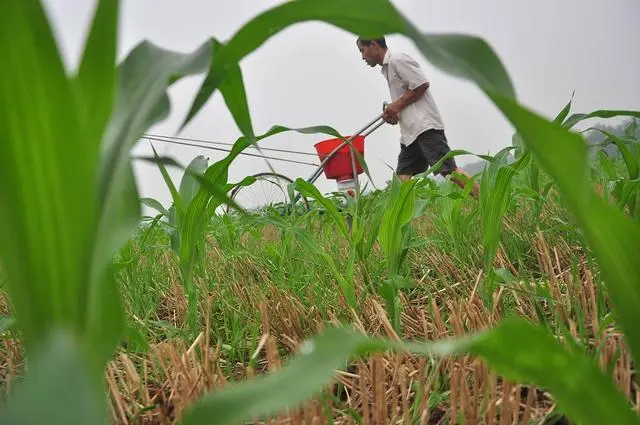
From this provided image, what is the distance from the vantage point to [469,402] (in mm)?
471

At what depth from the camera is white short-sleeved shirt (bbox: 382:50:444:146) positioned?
361cm

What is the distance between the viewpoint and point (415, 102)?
3697mm

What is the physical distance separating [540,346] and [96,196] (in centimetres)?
30

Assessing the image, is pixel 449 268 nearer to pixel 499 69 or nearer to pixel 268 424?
pixel 268 424

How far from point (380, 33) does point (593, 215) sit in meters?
0.20

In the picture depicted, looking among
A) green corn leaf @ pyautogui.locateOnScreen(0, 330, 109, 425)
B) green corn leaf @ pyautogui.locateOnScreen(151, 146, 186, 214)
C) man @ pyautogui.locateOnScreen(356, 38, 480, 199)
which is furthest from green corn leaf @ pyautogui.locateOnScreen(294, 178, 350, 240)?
man @ pyautogui.locateOnScreen(356, 38, 480, 199)

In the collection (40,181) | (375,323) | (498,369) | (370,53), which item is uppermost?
(370,53)

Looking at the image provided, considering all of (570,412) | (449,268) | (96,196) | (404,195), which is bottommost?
(449,268)

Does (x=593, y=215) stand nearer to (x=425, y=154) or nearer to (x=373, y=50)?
(x=425, y=154)

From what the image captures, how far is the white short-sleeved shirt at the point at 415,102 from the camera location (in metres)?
3.61

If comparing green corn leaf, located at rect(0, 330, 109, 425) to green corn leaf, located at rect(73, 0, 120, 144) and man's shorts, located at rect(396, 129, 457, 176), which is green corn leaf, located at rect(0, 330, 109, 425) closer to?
green corn leaf, located at rect(73, 0, 120, 144)

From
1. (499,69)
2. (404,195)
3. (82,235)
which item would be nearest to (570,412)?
(499,69)

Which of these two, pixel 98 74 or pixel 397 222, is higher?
pixel 98 74

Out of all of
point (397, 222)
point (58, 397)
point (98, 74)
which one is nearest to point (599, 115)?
point (397, 222)
